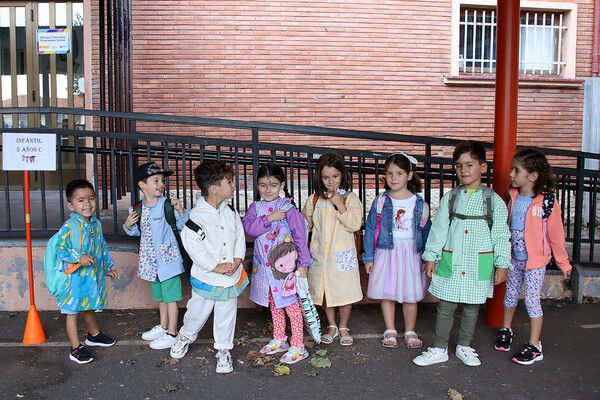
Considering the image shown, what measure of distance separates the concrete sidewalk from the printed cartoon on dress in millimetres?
526

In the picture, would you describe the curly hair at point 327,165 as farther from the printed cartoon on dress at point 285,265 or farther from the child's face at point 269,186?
the printed cartoon on dress at point 285,265

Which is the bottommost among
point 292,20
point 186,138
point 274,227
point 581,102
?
point 274,227

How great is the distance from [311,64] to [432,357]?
7625mm

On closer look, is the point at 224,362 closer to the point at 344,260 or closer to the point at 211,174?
the point at 344,260

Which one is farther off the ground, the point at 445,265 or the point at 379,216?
the point at 379,216

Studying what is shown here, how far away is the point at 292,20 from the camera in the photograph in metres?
10.6

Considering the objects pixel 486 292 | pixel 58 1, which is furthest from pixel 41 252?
pixel 58 1

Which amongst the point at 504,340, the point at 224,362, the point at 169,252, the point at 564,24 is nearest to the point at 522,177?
the point at 504,340

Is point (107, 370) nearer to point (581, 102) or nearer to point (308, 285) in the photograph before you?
point (308, 285)

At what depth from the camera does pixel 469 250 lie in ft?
13.0

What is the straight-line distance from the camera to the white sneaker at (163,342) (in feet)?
14.1

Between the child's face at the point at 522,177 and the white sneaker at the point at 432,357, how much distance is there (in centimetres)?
129

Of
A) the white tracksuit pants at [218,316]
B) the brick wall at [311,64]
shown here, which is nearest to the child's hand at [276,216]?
the white tracksuit pants at [218,316]

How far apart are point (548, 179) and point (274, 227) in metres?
1.96
